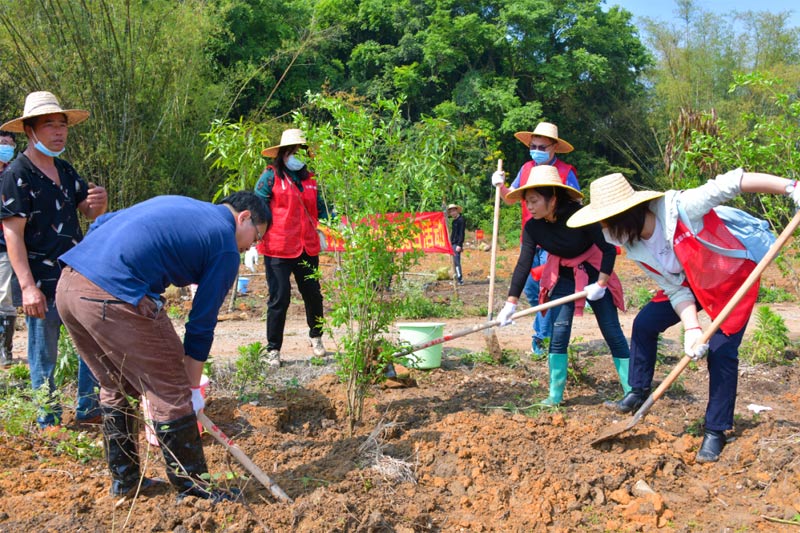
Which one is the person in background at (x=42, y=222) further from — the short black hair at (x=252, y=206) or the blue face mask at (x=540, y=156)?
the blue face mask at (x=540, y=156)

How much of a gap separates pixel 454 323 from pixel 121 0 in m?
5.96

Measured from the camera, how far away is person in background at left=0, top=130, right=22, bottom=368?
4.46 metres

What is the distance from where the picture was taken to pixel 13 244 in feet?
12.3

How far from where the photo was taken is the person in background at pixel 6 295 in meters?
4.46

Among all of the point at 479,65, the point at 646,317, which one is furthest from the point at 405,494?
the point at 479,65

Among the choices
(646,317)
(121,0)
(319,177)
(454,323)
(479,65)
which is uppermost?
(479,65)

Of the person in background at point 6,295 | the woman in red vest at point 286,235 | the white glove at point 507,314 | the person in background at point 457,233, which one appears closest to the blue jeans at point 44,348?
the person in background at point 6,295

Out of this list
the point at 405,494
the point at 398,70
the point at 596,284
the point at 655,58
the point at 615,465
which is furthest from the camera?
the point at 655,58

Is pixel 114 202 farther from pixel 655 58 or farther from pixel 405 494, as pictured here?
pixel 655 58

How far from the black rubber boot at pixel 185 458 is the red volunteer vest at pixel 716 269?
2.60 m

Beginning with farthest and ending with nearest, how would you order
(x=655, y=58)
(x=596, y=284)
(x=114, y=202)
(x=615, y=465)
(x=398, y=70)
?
(x=655, y=58)
(x=398, y=70)
(x=114, y=202)
(x=596, y=284)
(x=615, y=465)

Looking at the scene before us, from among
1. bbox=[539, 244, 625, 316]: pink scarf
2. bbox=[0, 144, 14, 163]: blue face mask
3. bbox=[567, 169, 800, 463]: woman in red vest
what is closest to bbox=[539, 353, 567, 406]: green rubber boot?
bbox=[539, 244, 625, 316]: pink scarf

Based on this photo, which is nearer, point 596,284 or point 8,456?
point 8,456

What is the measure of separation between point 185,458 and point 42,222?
5.66 feet
